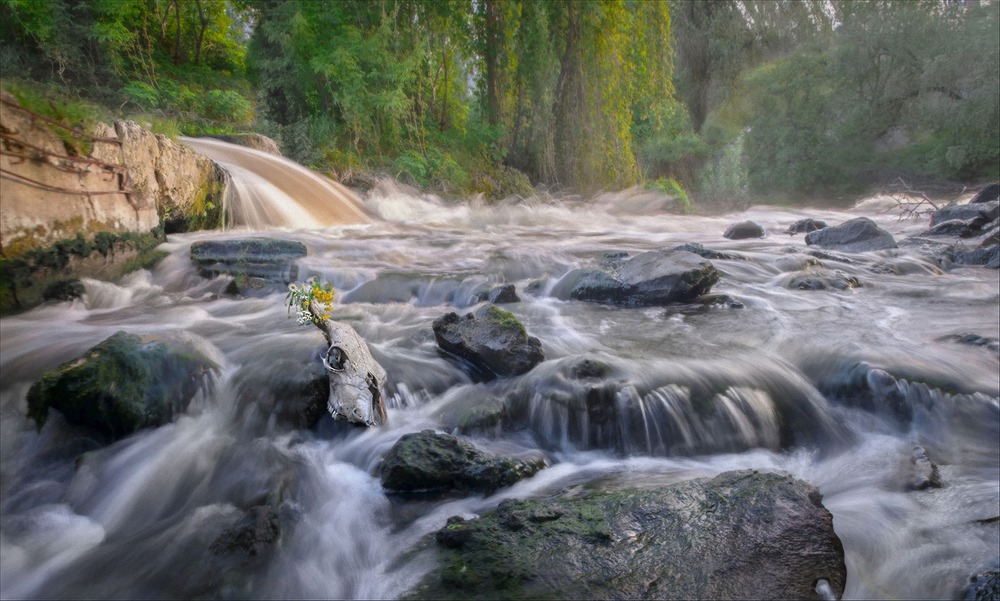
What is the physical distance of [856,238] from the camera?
9836 millimetres

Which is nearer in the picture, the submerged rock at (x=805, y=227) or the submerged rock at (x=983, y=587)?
the submerged rock at (x=983, y=587)

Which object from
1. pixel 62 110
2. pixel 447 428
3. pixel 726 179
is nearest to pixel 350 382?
pixel 447 428

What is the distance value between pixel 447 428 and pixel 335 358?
30.8 inches

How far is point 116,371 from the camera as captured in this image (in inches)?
140

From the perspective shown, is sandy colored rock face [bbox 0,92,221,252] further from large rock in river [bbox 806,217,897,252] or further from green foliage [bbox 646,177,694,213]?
green foliage [bbox 646,177,694,213]

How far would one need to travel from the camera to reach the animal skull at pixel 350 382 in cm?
364

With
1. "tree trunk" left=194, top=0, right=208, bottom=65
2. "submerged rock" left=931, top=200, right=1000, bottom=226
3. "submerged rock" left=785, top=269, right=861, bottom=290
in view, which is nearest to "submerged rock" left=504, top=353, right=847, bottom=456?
"submerged rock" left=785, top=269, right=861, bottom=290

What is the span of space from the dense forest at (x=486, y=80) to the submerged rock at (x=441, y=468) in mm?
5459

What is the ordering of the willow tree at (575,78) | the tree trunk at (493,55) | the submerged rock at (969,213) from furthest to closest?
1. the tree trunk at (493,55)
2. the willow tree at (575,78)
3. the submerged rock at (969,213)

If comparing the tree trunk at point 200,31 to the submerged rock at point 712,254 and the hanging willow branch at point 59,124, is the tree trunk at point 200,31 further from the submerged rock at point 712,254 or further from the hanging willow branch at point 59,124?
the submerged rock at point 712,254

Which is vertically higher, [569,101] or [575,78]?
[575,78]

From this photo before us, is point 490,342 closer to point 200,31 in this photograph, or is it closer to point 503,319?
point 503,319

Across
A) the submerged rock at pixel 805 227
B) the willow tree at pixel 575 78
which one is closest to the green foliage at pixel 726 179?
the willow tree at pixel 575 78

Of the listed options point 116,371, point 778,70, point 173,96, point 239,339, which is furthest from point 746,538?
point 778,70
